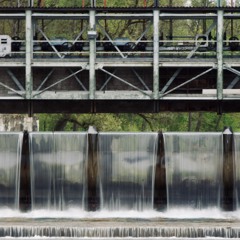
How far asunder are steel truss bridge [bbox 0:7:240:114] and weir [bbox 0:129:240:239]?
1931mm

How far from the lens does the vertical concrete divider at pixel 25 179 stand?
43.6 m

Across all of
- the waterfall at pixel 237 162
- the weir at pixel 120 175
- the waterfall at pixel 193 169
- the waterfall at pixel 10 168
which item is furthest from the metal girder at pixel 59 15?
the waterfall at pixel 237 162

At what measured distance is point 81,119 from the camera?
67.4m

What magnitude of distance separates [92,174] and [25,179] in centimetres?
317

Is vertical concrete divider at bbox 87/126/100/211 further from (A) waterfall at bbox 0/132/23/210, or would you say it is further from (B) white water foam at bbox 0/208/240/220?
(A) waterfall at bbox 0/132/23/210

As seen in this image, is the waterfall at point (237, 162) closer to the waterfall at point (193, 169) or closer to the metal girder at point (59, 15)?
the waterfall at point (193, 169)

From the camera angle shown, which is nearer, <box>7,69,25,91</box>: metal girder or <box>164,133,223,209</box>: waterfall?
<box>164,133,223,209</box>: waterfall

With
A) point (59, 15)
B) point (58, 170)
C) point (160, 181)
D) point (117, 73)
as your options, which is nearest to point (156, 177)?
point (160, 181)

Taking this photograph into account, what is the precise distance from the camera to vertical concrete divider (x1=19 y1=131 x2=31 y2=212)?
43594 millimetres

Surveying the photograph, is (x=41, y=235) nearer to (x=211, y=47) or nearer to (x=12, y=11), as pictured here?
(x=12, y=11)

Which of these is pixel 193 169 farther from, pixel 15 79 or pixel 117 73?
pixel 15 79

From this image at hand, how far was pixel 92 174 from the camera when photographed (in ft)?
144

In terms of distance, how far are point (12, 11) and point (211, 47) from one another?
10591mm

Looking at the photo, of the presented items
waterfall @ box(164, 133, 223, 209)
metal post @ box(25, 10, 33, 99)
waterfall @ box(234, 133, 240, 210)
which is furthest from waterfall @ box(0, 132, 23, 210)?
waterfall @ box(234, 133, 240, 210)
